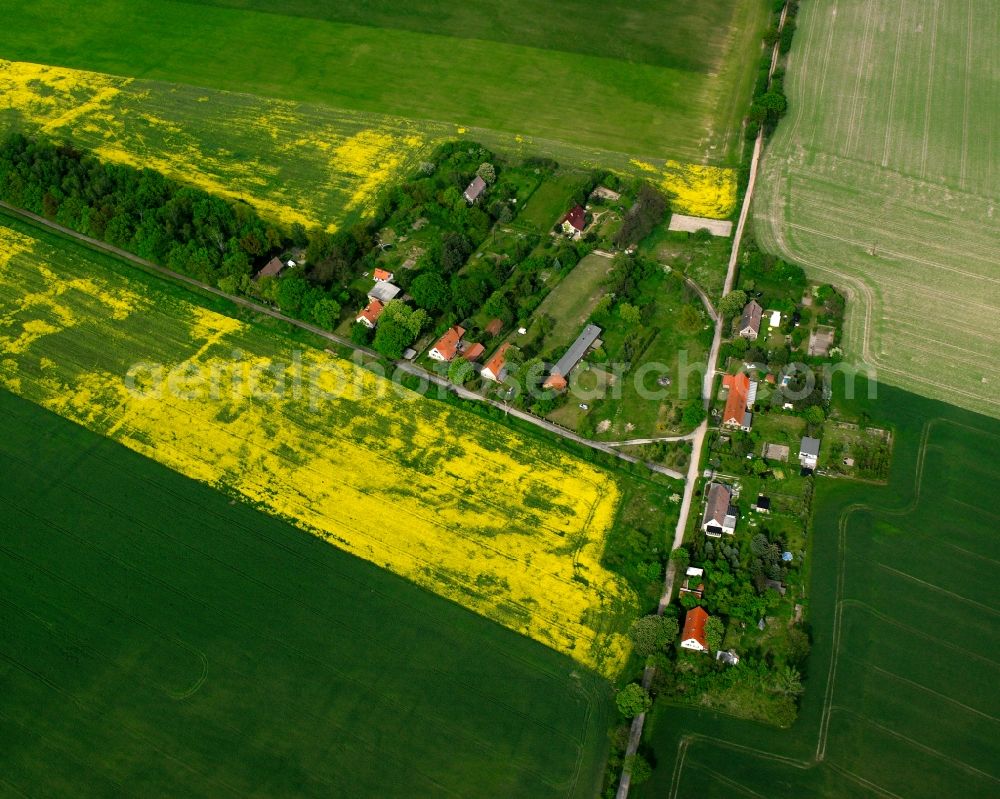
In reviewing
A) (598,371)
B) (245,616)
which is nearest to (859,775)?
(598,371)

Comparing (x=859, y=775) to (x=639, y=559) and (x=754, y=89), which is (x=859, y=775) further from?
(x=754, y=89)

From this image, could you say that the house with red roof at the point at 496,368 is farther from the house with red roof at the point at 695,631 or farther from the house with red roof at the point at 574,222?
the house with red roof at the point at 695,631

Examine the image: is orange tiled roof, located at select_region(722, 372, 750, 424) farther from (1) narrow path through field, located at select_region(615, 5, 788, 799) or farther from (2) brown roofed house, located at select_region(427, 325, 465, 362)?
(2) brown roofed house, located at select_region(427, 325, 465, 362)

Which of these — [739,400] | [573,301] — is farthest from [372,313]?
[739,400]

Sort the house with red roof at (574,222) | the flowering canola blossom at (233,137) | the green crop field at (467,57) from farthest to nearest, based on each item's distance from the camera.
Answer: the green crop field at (467,57) < the flowering canola blossom at (233,137) < the house with red roof at (574,222)

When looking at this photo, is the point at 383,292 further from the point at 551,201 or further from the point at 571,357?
the point at 551,201

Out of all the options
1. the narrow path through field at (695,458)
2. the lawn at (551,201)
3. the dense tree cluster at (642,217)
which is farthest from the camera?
the lawn at (551,201)

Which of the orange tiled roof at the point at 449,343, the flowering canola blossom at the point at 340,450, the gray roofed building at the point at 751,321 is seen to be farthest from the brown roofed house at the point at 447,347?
the gray roofed building at the point at 751,321
